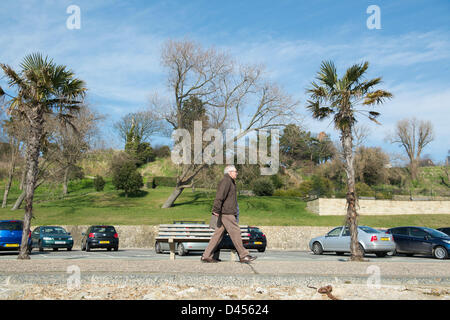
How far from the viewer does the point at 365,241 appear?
60.9 feet

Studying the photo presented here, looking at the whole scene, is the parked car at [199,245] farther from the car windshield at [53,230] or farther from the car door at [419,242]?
the car door at [419,242]

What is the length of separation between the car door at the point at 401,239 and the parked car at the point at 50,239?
1751 cm

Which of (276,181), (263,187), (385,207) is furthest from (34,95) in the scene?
(276,181)

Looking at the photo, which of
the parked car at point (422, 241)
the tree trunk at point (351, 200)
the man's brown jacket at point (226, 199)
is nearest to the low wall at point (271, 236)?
the parked car at point (422, 241)

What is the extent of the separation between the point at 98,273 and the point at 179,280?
1.40 m

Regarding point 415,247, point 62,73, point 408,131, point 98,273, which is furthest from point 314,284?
point 408,131

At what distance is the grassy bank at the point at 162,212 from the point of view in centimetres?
3294

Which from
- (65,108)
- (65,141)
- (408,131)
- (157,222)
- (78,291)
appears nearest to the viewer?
(78,291)

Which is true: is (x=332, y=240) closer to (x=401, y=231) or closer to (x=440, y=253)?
(x=401, y=231)

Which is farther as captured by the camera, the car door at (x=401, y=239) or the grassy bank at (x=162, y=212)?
the grassy bank at (x=162, y=212)

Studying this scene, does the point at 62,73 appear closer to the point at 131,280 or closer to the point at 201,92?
the point at 131,280

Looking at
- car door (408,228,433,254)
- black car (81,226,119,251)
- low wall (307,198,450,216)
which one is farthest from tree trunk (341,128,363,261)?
low wall (307,198,450,216)

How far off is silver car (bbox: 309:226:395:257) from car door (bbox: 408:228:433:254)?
155 cm

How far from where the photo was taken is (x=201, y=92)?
134 feet
